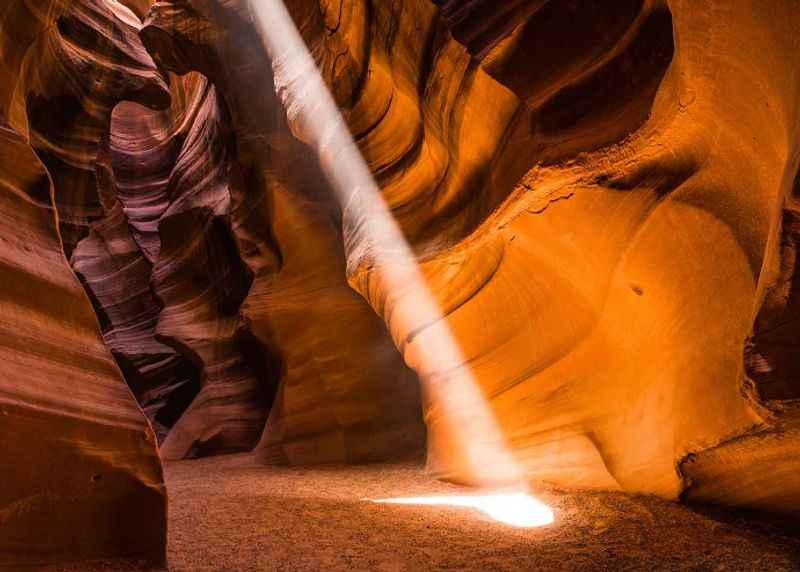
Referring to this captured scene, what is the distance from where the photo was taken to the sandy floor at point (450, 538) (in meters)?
2.57

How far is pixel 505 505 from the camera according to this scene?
3.86 meters

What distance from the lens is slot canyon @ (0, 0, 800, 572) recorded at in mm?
2549

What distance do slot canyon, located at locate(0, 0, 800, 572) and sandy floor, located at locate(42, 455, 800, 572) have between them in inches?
0.9

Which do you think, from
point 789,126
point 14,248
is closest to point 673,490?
point 789,126

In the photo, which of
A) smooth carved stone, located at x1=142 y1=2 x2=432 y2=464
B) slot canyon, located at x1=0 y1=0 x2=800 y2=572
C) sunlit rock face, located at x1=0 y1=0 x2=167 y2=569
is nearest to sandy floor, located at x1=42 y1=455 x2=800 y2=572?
slot canyon, located at x1=0 y1=0 x2=800 y2=572

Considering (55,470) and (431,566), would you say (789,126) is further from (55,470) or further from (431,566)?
(55,470)

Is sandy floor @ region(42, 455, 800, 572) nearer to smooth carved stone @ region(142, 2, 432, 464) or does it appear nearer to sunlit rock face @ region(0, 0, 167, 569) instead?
sunlit rock face @ region(0, 0, 167, 569)

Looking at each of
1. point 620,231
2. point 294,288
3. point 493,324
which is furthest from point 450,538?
point 294,288

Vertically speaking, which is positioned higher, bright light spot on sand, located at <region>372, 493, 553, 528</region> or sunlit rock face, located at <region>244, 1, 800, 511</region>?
sunlit rock face, located at <region>244, 1, 800, 511</region>

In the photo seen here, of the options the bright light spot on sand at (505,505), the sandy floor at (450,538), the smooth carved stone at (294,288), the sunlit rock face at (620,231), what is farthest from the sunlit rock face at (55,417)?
the smooth carved stone at (294,288)

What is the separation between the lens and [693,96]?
9.95 feet

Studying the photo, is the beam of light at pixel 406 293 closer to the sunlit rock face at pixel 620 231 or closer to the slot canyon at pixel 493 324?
A: the slot canyon at pixel 493 324

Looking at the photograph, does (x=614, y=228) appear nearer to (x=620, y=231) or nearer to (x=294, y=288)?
(x=620, y=231)

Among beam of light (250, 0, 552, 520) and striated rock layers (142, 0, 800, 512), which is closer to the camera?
striated rock layers (142, 0, 800, 512)
